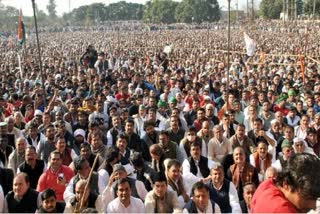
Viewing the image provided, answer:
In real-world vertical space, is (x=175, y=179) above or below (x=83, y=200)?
below

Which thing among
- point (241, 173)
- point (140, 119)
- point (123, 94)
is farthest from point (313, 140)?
point (123, 94)

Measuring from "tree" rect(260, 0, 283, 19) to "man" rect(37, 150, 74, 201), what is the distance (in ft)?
173

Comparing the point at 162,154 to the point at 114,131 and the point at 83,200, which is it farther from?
the point at 83,200

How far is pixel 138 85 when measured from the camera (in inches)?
439

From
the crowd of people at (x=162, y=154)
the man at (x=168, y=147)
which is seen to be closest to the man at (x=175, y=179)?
the crowd of people at (x=162, y=154)

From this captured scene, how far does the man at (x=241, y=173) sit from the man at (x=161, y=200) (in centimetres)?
95

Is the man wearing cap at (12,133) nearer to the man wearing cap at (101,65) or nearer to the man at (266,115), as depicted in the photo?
the man at (266,115)

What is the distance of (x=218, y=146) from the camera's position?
243 inches

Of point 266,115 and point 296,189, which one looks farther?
point 266,115

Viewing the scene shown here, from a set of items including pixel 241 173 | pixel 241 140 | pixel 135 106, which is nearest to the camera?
pixel 241 173

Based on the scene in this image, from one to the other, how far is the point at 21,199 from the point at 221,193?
1870 mm

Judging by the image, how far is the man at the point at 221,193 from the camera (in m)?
4.59

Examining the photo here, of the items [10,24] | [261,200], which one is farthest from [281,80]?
[10,24]

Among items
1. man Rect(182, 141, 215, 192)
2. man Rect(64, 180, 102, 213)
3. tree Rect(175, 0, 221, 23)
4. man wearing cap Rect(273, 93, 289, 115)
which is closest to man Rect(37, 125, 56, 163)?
man Rect(182, 141, 215, 192)
